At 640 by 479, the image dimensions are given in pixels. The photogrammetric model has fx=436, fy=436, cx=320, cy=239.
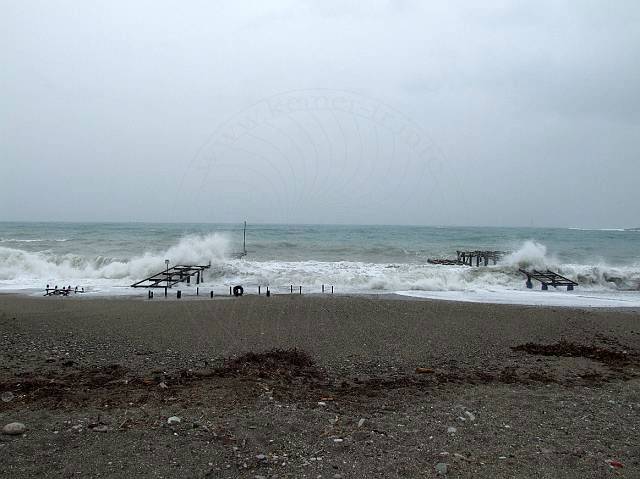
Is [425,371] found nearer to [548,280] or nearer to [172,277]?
[172,277]

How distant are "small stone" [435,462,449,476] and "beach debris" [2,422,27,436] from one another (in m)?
3.88

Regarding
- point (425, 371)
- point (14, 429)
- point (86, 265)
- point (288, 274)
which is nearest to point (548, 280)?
point (288, 274)

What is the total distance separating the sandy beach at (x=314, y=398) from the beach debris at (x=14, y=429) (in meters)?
0.10

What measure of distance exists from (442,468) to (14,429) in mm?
3977

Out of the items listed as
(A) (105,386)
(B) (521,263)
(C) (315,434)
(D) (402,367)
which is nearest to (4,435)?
(A) (105,386)

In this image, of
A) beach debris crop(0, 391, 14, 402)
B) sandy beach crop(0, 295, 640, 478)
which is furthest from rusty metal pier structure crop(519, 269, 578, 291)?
beach debris crop(0, 391, 14, 402)

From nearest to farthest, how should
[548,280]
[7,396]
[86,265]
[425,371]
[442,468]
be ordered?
1. [442,468]
2. [7,396]
3. [425,371]
4. [548,280]
5. [86,265]

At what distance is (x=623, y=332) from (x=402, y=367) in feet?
21.6

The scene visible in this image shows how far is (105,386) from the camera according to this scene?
18.5 feet

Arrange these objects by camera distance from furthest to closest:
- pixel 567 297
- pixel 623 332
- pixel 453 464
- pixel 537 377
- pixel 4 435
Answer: pixel 567 297
pixel 623 332
pixel 537 377
pixel 4 435
pixel 453 464

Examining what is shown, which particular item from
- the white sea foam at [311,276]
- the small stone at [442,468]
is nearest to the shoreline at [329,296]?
the white sea foam at [311,276]

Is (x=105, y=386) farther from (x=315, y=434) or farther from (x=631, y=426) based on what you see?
(x=631, y=426)

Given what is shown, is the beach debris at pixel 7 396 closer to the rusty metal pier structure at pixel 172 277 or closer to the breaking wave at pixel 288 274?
the breaking wave at pixel 288 274

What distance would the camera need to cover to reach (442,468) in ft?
12.2
